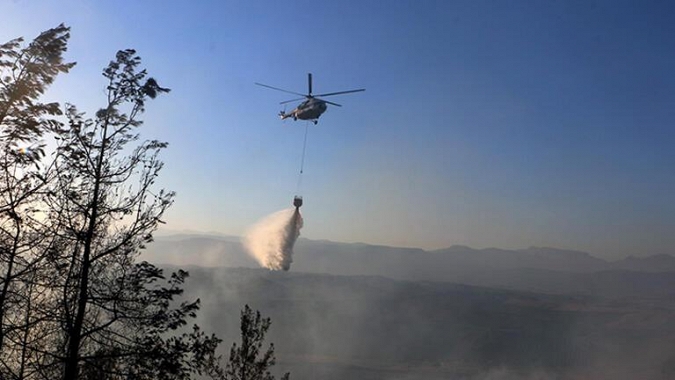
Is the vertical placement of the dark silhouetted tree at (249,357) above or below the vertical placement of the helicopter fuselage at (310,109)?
below

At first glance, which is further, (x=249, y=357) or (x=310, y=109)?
(x=310, y=109)

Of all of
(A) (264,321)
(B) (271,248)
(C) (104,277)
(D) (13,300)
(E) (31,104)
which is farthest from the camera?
(B) (271,248)

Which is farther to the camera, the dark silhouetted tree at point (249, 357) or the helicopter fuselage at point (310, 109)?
the helicopter fuselage at point (310, 109)

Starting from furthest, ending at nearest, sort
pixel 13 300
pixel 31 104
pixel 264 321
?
pixel 264 321, pixel 13 300, pixel 31 104

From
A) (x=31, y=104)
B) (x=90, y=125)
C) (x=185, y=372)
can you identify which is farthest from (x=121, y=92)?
(x=185, y=372)

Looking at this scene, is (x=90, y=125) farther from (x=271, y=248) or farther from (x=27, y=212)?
(x=271, y=248)

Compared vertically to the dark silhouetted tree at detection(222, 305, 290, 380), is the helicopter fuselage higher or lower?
higher

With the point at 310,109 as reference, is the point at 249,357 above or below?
below

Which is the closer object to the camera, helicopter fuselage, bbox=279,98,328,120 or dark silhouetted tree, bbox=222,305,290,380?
dark silhouetted tree, bbox=222,305,290,380
